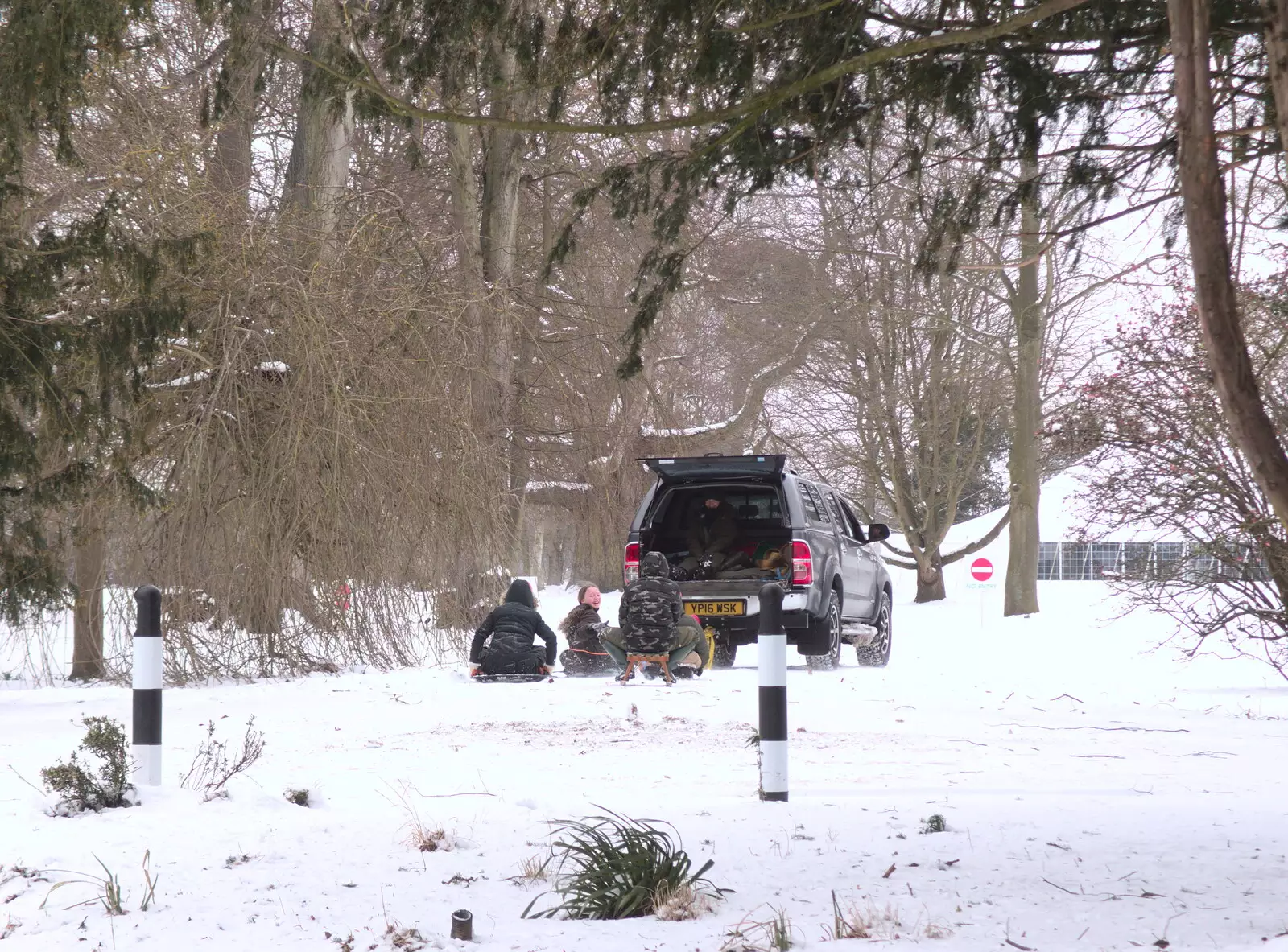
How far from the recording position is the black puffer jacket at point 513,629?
1246 cm

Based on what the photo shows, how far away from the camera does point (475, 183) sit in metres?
19.3

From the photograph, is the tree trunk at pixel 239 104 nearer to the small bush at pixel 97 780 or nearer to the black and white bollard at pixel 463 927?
the small bush at pixel 97 780

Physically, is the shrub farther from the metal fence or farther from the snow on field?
the metal fence

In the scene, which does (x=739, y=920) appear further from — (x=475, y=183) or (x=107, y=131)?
(x=475, y=183)

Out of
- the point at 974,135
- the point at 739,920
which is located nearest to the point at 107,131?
the point at 974,135

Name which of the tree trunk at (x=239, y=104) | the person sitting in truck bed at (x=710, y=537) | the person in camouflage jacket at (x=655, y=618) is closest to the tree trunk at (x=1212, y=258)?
the tree trunk at (x=239, y=104)

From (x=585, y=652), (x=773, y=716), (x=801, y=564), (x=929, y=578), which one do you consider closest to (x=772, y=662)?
(x=773, y=716)

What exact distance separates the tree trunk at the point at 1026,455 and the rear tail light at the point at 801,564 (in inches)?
492

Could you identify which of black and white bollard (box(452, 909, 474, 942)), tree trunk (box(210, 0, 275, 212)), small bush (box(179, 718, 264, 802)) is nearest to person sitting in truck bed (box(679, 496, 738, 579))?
tree trunk (box(210, 0, 275, 212))

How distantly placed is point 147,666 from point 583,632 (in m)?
7.36

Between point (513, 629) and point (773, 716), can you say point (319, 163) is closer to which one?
point (513, 629)

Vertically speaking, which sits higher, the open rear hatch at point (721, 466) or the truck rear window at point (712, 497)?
the open rear hatch at point (721, 466)

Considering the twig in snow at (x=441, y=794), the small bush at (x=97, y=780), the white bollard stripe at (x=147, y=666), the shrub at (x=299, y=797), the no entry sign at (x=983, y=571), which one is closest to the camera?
the small bush at (x=97, y=780)

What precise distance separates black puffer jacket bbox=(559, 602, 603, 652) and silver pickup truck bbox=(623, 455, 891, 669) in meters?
0.54
